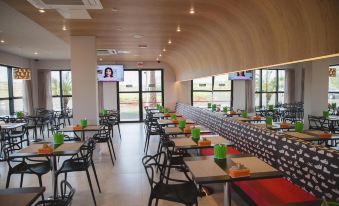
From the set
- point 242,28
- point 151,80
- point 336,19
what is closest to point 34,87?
point 151,80

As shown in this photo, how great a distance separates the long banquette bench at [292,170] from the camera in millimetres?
2711

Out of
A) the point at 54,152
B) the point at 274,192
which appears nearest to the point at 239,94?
the point at 274,192

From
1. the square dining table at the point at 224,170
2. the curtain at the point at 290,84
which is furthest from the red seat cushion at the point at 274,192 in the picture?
the curtain at the point at 290,84

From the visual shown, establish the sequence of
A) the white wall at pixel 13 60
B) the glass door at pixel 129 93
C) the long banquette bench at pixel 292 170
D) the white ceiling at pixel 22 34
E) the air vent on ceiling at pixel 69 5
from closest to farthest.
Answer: the long banquette bench at pixel 292 170
the air vent on ceiling at pixel 69 5
the white ceiling at pixel 22 34
the white wall at pixel 13 60
the glass door at pixel 129 93

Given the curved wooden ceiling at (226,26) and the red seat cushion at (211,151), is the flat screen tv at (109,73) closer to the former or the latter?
the curved wooden ceiling at (226,26)

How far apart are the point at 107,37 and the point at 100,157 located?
9.97ft

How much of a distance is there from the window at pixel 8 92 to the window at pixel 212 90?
7.95m

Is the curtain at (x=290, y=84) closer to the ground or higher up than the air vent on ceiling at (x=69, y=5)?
closer to the ground

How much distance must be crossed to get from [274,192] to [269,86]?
34.9 ft

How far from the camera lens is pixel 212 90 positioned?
12.6 m

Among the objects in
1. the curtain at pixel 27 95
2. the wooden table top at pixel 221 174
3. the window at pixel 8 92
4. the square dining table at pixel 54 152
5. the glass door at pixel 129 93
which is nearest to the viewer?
the wooden table top at pixel 221 174

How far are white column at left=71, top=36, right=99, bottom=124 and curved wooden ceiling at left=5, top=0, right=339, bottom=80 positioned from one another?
0.35 metres

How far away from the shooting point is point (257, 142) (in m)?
4.20

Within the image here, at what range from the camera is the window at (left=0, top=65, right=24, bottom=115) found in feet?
33.2
